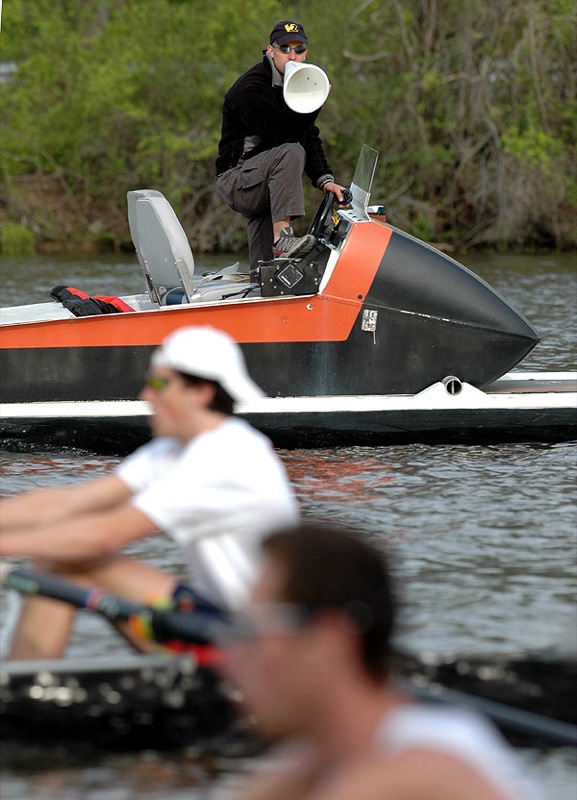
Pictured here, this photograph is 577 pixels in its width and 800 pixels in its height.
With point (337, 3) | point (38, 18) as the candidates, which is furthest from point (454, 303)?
point (38, 18)

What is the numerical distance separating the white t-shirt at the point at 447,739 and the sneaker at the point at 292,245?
691 centimetres

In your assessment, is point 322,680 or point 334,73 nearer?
point 322,680

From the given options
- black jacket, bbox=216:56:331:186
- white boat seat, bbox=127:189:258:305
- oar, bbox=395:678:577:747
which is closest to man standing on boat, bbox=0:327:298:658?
oar, bbox=395:678:577:747

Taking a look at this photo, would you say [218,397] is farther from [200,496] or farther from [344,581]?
[344,581]

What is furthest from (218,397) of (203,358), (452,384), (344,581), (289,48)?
(289,48)

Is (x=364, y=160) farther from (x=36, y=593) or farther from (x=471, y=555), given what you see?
(x=36, y=593)

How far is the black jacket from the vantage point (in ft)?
31.2

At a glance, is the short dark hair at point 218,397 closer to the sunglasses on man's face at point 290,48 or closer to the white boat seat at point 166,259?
the white boat seat at point 166,259

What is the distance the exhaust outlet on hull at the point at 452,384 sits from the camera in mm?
9195

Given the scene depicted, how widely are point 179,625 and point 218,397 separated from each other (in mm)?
642

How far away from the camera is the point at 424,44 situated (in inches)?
1344

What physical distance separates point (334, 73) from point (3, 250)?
8.83m

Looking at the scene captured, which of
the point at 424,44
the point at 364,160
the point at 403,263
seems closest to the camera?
the point at 403,263

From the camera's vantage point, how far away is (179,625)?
396 centimetres
